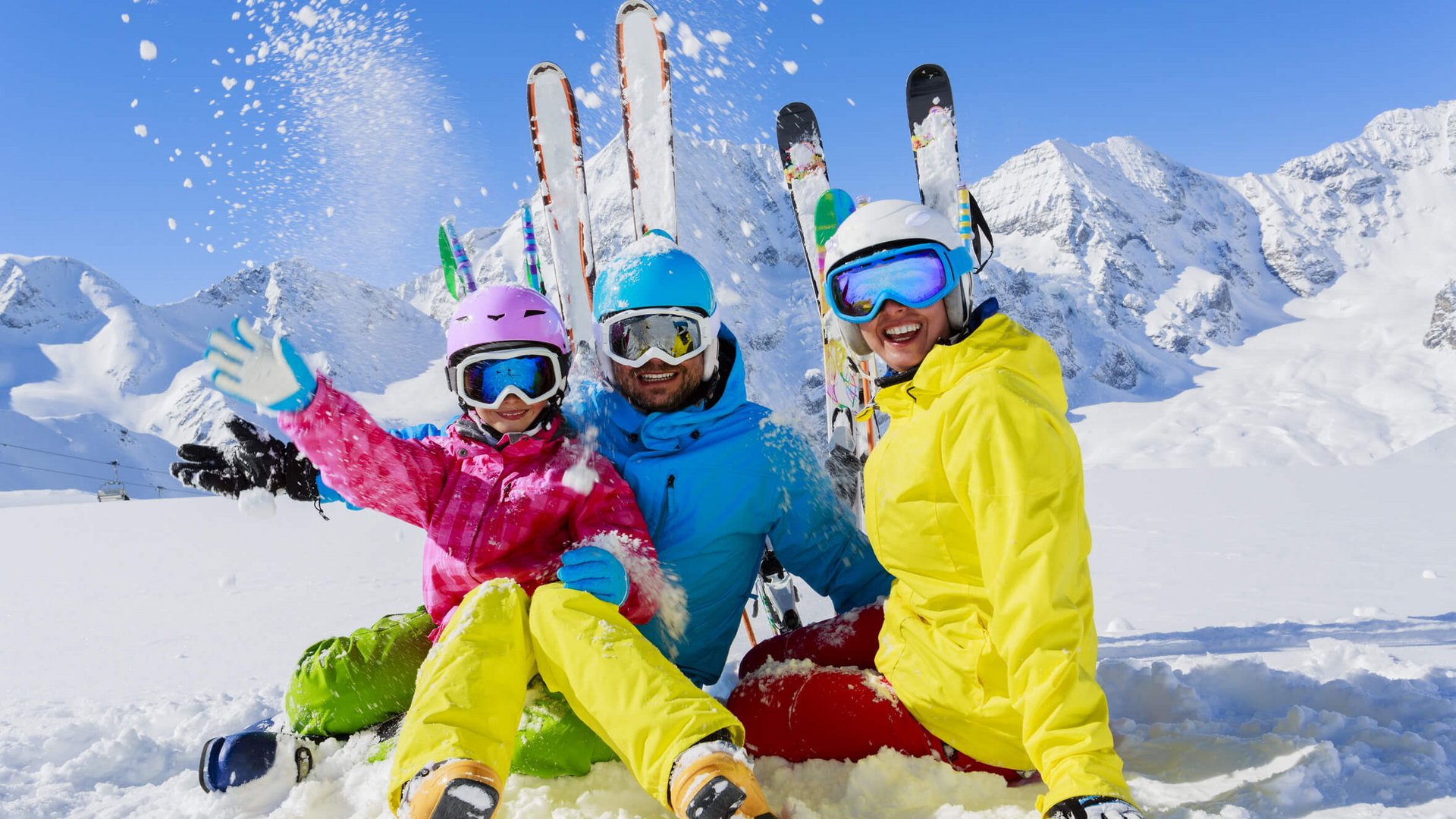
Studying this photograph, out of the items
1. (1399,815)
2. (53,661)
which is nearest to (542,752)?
(1399,815)

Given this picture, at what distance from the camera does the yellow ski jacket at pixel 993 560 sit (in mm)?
1554

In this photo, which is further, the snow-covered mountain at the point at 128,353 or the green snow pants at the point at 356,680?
the snow-covered mountain at the point at 128,353

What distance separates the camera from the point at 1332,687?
278cm

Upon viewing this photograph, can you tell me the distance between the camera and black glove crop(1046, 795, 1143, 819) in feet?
4.65

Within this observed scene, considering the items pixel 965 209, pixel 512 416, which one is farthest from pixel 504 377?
pixel 965 209

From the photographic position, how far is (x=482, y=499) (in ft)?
8.54

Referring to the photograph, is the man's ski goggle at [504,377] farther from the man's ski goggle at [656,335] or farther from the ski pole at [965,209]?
the ski pole at [965,209]

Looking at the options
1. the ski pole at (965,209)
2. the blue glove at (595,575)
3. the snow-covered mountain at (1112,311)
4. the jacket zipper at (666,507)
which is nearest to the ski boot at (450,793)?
the blue glove at (595,575)

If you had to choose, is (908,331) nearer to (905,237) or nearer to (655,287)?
(905,237)

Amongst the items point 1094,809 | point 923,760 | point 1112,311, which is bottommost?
point 923,760

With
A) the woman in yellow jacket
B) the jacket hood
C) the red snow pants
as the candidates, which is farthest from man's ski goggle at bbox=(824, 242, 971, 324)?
the red snow pants

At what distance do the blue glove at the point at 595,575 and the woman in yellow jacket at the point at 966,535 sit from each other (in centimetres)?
54

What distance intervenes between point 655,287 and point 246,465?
1415 millimetres

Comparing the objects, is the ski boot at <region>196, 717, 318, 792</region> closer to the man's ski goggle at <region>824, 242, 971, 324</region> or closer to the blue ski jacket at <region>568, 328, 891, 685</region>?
the blue ski jacket at <region>568, 328, 891, 685</region>
